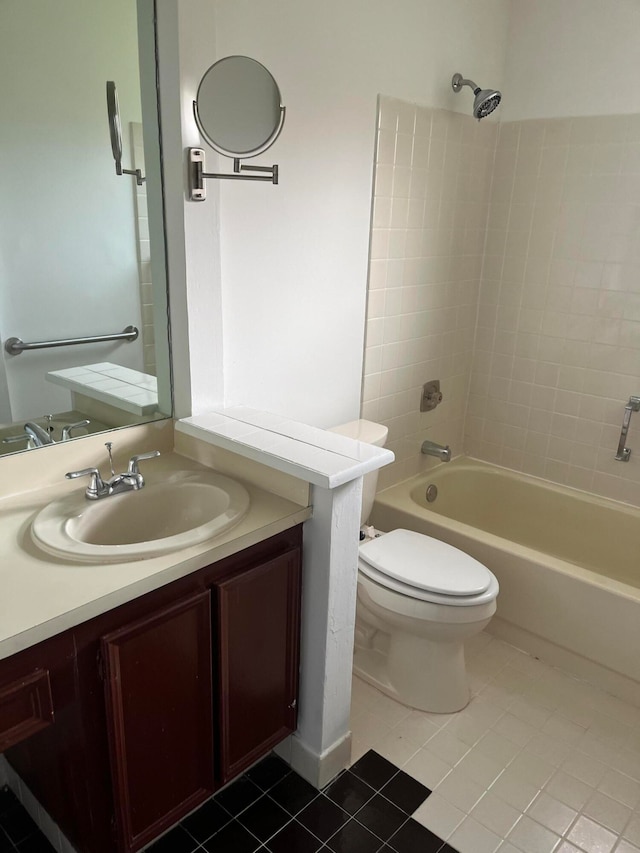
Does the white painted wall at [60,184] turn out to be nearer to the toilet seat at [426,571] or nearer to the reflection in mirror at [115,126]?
the reflection in mirror at [115,126]

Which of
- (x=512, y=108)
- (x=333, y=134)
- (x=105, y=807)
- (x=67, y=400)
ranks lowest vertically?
(x=105, y=807)

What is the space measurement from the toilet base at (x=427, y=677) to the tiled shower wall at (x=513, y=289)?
769 millimetres

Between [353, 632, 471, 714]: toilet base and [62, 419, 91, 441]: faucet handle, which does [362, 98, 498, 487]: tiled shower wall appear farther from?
[62, 419, 91, 441]: faucet handle

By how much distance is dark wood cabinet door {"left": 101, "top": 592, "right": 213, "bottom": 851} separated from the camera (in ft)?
4.08

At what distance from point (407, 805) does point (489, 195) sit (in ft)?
7.47

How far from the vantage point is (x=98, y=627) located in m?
1.19

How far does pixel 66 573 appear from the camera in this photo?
121cm

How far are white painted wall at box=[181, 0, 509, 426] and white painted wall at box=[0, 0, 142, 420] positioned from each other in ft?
0.72

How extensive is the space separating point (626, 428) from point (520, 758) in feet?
4.26

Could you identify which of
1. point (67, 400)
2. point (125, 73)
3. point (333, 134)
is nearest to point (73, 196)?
point (125, 73)

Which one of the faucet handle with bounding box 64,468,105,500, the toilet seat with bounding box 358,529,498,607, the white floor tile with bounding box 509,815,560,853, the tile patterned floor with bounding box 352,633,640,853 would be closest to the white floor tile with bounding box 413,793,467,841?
the tile patterned floor with bounding box 352,633,640,853

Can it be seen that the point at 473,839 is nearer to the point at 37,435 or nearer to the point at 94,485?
the point at 94,485

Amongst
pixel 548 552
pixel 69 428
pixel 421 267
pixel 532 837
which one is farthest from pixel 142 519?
pixel 548 552

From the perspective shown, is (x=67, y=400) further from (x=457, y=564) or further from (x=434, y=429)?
(x=434, y=429)
